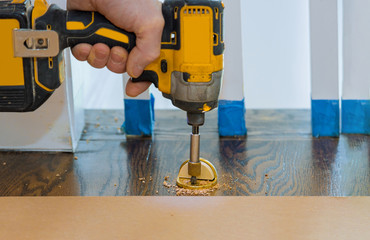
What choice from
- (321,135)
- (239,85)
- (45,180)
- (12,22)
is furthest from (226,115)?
(12,22)

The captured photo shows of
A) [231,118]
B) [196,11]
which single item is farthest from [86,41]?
[231,118]

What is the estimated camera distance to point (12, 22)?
143cm

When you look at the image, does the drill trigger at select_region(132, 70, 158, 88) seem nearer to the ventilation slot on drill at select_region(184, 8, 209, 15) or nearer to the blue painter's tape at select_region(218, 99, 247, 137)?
the ventilation slot on drill at select_region(184, 8, 209, 15)

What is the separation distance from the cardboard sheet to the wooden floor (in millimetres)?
125

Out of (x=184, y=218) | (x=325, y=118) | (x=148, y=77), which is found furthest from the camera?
(x=325, y=118)

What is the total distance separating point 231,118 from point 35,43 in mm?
877

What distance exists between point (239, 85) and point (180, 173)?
511 mm

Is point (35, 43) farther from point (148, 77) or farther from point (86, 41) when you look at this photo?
point (148, 77)

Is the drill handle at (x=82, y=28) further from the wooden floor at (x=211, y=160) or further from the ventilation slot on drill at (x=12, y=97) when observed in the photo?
the wooden floor at (x=211, y=160)

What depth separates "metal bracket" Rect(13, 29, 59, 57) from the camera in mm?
1416

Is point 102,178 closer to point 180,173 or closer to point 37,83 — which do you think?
point 180,173

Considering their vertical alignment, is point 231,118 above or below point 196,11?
below

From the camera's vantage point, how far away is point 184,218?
1412 millimetres

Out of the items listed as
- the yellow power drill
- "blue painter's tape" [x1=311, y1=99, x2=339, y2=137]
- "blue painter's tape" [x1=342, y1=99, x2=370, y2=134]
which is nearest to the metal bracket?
the yellow power drill
